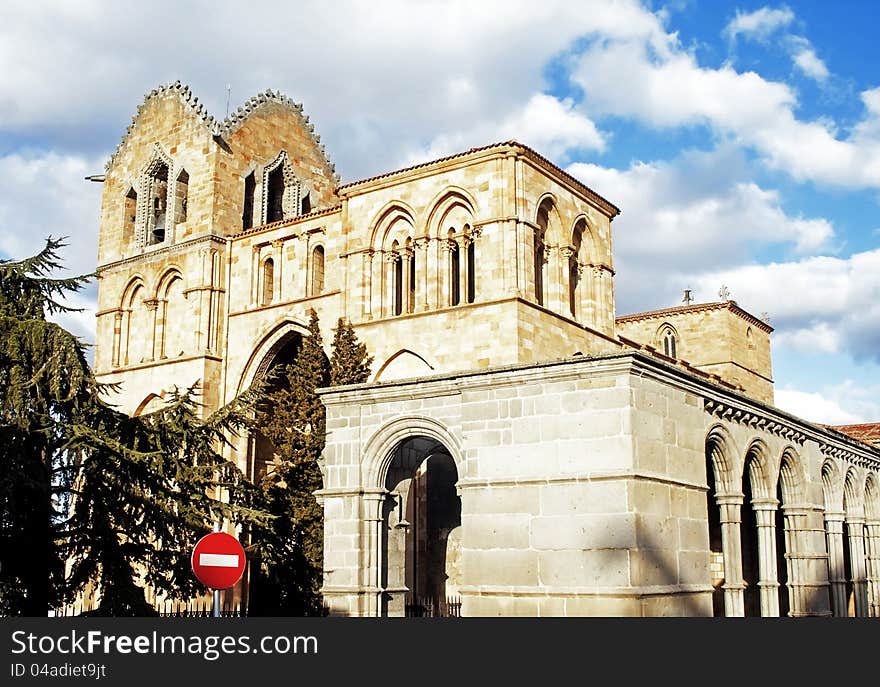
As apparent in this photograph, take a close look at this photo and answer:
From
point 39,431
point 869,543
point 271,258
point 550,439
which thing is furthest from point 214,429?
point 869,543

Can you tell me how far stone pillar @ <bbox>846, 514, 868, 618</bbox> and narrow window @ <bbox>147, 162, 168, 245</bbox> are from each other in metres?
21.2

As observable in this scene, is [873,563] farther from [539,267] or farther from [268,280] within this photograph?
[268,280]

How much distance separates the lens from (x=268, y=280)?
29.1 metres

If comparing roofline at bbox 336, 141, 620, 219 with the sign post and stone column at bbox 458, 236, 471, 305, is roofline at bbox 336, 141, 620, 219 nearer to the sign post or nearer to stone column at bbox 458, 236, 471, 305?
stone column at bbox 458, 236, 471, 305

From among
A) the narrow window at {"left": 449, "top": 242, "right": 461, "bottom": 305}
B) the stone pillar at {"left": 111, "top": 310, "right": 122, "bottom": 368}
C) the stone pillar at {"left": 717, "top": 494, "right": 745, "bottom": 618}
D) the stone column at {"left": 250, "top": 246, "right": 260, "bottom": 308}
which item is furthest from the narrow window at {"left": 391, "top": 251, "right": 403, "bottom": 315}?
the stone pillar at {"left": 717, "top": 494, "right": 745, "bottom": 618}

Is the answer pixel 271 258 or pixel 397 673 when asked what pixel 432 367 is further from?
pixel 397 673

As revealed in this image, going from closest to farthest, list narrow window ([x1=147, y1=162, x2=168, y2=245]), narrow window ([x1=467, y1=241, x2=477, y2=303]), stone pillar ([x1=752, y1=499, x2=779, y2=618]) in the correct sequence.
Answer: stone pillar ([x1=752, y1=499, x2=779, y2=618]) → narrow window ([x1=467, y1=241, x2=477, y2=303]) → narrow window ([x1=147, y1=162, x2=168, y2=245])

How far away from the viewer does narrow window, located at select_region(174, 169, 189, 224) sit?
3094 cm

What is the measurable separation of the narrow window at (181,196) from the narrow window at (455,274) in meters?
10.1

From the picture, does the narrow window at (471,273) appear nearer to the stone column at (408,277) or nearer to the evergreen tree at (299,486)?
the stone column at (408,277)

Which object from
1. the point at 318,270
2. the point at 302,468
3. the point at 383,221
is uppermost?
the point at 383,221

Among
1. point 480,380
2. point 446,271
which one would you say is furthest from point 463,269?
point 480,380

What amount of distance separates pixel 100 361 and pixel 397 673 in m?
25.8

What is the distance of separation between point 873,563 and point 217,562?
683 inches
